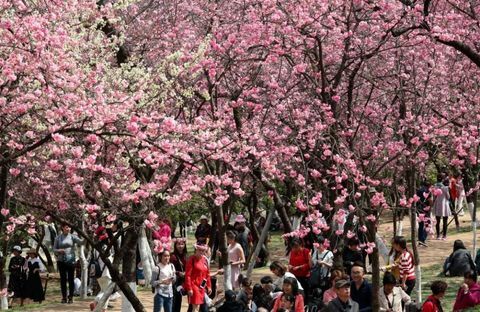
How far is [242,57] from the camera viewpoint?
51.8 feet

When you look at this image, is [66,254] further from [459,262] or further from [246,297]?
[459,262]

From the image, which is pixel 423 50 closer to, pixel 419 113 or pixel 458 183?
pixel 419 113

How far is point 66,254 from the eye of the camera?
1891 cm

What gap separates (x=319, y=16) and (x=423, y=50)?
2.70 meters

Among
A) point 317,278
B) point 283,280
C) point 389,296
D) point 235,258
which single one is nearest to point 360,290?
point 389,296

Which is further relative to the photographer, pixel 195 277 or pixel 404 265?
pixel 195 277

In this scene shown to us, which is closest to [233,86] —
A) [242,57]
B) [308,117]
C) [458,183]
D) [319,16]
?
[242,57]

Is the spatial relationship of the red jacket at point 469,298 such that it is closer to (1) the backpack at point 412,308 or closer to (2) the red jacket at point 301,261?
(1) the backpack at point 412,308

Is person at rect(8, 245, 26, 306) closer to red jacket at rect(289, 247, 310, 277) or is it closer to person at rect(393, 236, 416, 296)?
red jacket at rect(289, 247, 310, 277)

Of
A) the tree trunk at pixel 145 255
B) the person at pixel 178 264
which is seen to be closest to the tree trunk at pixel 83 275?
the tree trunk at pixel 145 255

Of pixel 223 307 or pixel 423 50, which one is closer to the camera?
pixel 223 307

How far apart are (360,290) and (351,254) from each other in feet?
18.0

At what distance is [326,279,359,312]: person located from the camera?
10172 mm

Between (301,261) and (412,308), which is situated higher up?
(301,261)
